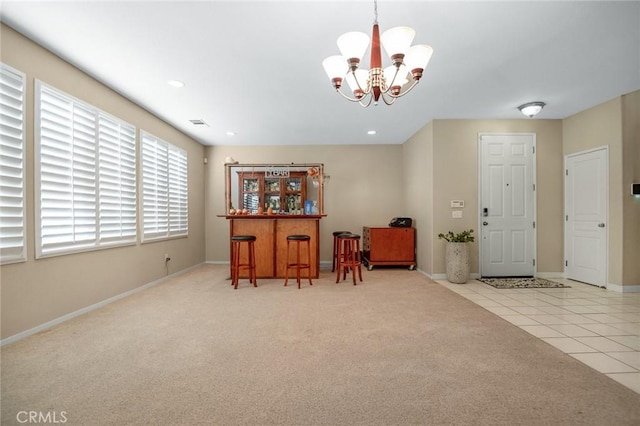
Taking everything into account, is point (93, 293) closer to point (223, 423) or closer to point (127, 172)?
point (127, 172)

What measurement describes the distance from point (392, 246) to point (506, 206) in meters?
2.04

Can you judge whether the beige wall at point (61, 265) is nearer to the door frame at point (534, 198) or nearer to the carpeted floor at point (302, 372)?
the carpeted floor at point (302, 372)

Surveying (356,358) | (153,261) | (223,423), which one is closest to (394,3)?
(356,358)

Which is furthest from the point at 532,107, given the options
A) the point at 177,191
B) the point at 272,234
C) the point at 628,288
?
the point at 177,191

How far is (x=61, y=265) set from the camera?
2.92 m

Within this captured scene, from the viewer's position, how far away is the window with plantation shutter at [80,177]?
2.76m

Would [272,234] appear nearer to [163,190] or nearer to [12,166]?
[163,190]

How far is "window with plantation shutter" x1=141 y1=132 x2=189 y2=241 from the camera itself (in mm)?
4406

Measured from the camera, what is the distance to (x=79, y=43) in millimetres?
2697

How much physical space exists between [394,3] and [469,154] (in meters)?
3.42

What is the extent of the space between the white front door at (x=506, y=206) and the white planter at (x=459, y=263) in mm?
529

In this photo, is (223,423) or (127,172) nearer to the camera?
(223,423)

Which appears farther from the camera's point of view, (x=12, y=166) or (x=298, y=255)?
(x=298, y=255)

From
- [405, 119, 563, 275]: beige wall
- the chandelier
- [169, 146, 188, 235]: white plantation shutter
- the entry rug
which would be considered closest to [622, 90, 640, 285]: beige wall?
the entry rug
